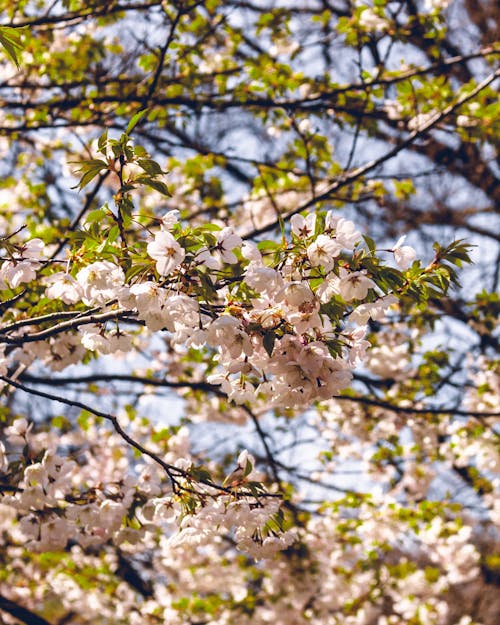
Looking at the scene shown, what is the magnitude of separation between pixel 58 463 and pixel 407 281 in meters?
1.64

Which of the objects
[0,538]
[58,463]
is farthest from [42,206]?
[0,538]

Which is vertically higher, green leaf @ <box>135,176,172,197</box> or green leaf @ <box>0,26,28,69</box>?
green leaf @ <box>0,26,28,69</box>

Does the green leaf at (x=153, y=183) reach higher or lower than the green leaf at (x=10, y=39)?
lower

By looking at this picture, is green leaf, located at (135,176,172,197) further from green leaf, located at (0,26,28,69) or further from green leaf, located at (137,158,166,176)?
green leaf, located at (0,26,28,69)

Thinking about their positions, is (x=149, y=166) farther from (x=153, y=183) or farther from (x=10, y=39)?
(x=10, y=39)

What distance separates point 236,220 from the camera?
5969 mm

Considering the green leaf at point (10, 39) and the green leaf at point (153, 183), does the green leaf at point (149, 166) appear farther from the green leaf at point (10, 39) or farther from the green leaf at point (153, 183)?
the green leaf at point (10, 39)

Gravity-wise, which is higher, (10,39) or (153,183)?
(10,39)

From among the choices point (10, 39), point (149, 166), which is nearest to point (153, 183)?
point (149, 166)

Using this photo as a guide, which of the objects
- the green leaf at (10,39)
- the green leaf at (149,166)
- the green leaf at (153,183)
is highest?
the green leaf at (10,39)

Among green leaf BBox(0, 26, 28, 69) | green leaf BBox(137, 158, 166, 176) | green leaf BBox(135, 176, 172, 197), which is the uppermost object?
green leaf BBox(0, 26, 28, 69)

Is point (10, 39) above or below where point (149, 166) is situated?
above

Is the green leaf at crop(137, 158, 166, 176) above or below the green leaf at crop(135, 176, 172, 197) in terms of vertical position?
above

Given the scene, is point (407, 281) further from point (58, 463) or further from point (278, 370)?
point (58, 463)
